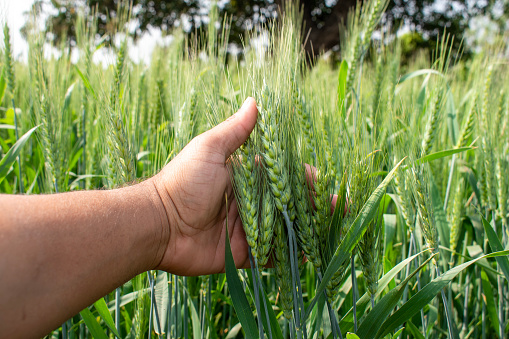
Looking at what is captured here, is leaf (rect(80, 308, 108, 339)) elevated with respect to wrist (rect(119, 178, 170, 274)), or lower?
lower

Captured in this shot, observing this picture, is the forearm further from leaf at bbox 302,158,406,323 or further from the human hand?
leaf at bbox 302,158,406,323

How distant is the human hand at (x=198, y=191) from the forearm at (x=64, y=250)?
0.30 feet

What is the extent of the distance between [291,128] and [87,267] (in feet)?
1.94

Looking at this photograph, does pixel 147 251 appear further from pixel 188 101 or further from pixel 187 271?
pixel 188 101

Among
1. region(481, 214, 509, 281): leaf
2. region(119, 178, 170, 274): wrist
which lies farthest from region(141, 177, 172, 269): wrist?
region(481, 214, 509, 281): leaf

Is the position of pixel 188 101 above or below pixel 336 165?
above

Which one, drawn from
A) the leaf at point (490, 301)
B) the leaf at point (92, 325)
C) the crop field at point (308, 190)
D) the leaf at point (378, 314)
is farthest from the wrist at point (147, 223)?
the leaf at point (490, 301)

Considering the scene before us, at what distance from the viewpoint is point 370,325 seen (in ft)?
2.87

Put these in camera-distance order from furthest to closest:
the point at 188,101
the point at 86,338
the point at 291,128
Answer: the point at 86,338 < the point at 188,101 < the point at 291,128

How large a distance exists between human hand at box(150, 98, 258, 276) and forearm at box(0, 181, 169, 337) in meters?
0.09

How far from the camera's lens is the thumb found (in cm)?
94

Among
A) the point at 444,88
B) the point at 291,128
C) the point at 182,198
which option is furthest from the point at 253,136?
the point at 444,88

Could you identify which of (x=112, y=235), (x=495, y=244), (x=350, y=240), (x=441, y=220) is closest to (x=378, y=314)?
(x=350, y=240)

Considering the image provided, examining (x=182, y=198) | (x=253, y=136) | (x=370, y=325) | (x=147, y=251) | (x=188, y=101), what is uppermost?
(x=188, y=101)
